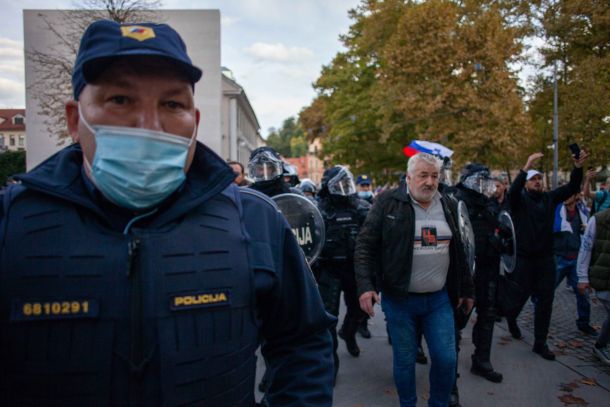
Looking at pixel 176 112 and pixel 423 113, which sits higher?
pixel 423 113

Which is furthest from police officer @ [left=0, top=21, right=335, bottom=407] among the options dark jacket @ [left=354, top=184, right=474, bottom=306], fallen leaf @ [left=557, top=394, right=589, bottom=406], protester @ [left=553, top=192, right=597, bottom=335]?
protester @ [left=553, top=192, right=597, bottom=335]

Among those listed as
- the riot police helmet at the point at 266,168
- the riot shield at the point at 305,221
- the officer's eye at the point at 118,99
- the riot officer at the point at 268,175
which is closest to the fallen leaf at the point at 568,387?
the riot shield at the point at 305,221

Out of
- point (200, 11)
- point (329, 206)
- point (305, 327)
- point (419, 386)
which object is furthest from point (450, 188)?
point (200, 11)

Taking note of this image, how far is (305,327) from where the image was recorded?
1570 millimetres

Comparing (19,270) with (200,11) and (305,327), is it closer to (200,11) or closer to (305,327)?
(305,327)

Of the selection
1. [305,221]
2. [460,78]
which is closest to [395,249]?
[305,221]

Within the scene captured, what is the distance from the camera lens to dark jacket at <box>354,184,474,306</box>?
3.93 metres

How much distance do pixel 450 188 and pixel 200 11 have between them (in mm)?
38408

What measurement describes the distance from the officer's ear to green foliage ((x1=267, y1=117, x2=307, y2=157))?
12155cm

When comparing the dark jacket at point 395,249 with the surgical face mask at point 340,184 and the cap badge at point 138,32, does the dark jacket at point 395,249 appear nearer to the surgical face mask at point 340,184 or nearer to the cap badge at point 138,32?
the surgical face mask at point 340,184

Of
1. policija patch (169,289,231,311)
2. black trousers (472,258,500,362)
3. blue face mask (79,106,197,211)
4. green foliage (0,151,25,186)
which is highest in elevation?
green foliage (0,151,25,186)

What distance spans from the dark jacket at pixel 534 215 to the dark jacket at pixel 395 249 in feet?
7.01

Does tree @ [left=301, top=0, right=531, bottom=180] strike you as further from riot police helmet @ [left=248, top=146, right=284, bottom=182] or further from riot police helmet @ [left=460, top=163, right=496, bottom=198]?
riot police helmet @ [left=248, top=146, right=284, bottom=182]

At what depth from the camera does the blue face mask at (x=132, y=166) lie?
1.38 m
